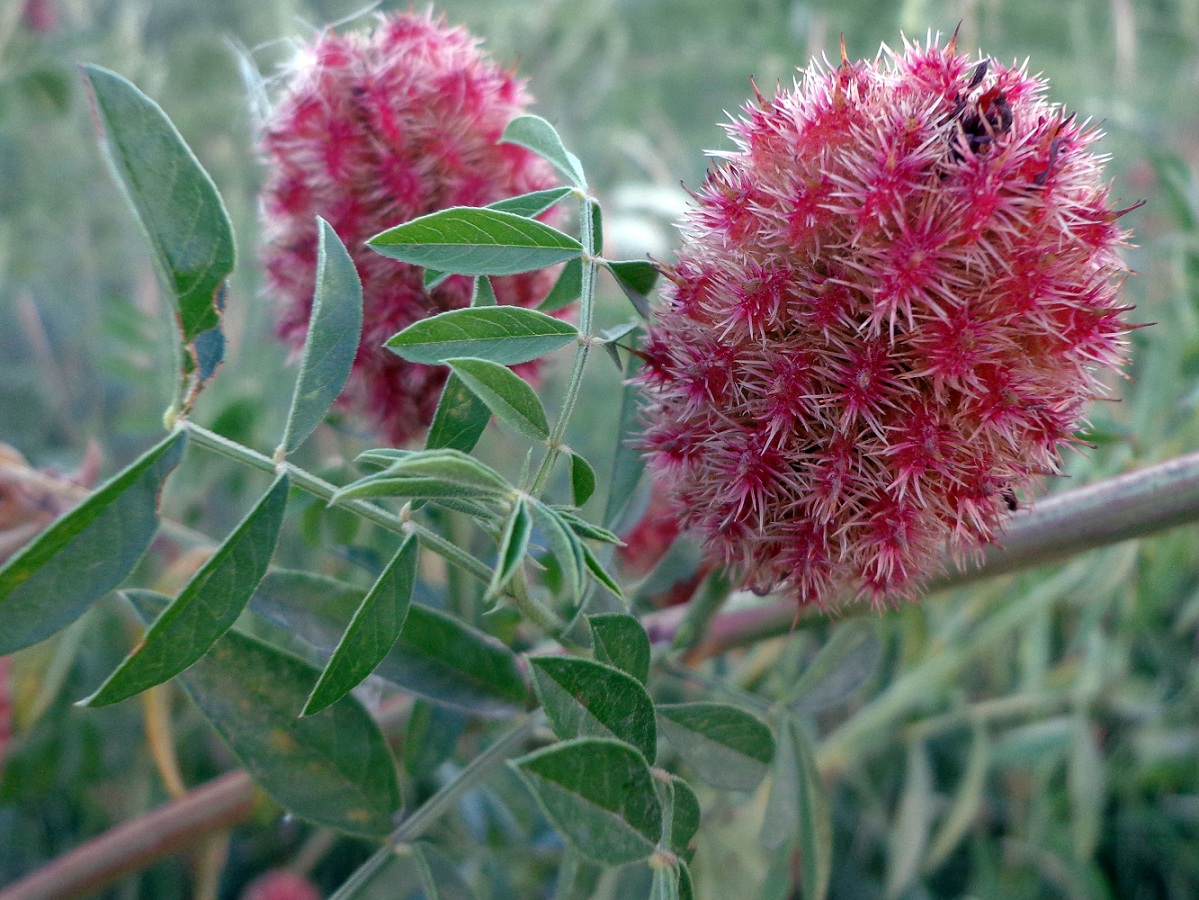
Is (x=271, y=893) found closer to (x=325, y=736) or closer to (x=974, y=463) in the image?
(x=325, y=736)

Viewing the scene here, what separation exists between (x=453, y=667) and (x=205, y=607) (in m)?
0.20

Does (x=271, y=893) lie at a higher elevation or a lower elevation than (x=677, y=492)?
lower

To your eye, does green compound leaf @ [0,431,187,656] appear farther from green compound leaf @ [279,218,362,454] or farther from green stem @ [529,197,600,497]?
green stem @ [529,197,600,497]

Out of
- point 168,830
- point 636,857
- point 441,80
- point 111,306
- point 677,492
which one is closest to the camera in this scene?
point 636,857

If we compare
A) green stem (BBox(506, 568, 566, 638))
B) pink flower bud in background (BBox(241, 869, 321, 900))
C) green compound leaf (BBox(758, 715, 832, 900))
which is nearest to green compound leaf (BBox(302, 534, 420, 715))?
green stem (BBox(506, 568, 566, 638))

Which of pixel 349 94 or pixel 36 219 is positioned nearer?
pixel 349 94

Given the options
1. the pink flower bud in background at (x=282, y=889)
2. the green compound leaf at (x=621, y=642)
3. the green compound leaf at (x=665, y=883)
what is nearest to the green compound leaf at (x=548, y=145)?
the green compound leaf at (x=621, y=642)

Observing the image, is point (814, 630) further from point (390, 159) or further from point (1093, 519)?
point (390, 159)

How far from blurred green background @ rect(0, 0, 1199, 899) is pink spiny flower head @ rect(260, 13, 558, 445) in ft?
0.18

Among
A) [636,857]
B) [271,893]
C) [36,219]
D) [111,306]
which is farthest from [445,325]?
[36,219]

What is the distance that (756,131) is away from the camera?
50 cm

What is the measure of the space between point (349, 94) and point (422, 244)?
9.0 inches

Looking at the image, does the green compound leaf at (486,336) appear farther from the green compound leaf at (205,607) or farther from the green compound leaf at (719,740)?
the green compound leaf at (719,740)

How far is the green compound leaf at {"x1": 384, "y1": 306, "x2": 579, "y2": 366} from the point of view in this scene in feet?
1.57
